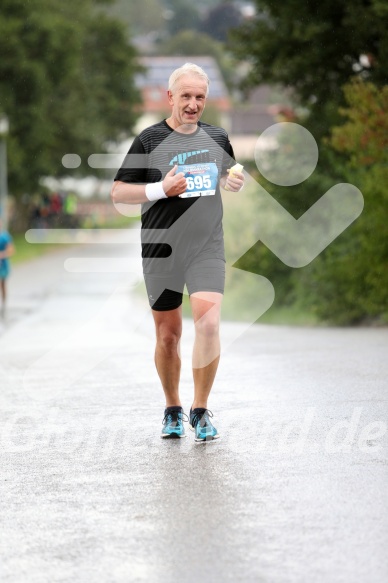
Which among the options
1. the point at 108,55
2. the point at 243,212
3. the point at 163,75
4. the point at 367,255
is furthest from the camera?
the point at 163,75

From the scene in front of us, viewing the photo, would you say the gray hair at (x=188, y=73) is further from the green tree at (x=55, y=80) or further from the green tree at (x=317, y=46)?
the green tree at (x=55, y=80)

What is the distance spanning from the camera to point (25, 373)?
1221cm

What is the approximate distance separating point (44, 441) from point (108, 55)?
64.1m

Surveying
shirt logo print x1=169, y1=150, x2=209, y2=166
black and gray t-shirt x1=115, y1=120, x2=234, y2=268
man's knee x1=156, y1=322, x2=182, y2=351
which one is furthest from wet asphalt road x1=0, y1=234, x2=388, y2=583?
shirt logo print x1=169, y1=150, x2=209, y2=166

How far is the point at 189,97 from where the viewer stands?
7312 mm

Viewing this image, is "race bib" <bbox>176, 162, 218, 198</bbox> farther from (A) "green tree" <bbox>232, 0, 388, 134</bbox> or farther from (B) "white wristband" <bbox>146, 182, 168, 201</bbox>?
(A) "green tree" <bbox>232, 0, 388, 134</bbox>

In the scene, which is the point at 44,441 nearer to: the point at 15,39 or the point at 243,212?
the point at 243,212

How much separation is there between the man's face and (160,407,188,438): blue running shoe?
162 centimetres

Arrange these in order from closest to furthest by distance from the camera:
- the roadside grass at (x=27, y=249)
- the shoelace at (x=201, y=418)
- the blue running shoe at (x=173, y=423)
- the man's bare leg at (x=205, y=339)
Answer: the man's bare leg at (x=205, y=339) < the shoelace at (x=201, y=418) < the blue running shoe at (x=173, y=423) < the roadside grass at (x=27, y=249)

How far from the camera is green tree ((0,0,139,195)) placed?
179 feet

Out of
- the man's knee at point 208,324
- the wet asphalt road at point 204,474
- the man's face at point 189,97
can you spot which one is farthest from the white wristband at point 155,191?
the wet asphalt road at point 204,474

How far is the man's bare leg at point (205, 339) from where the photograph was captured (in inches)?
295

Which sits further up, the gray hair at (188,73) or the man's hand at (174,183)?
the gray hair at (188,73)

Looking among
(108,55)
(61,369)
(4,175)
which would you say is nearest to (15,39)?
(4,175)
